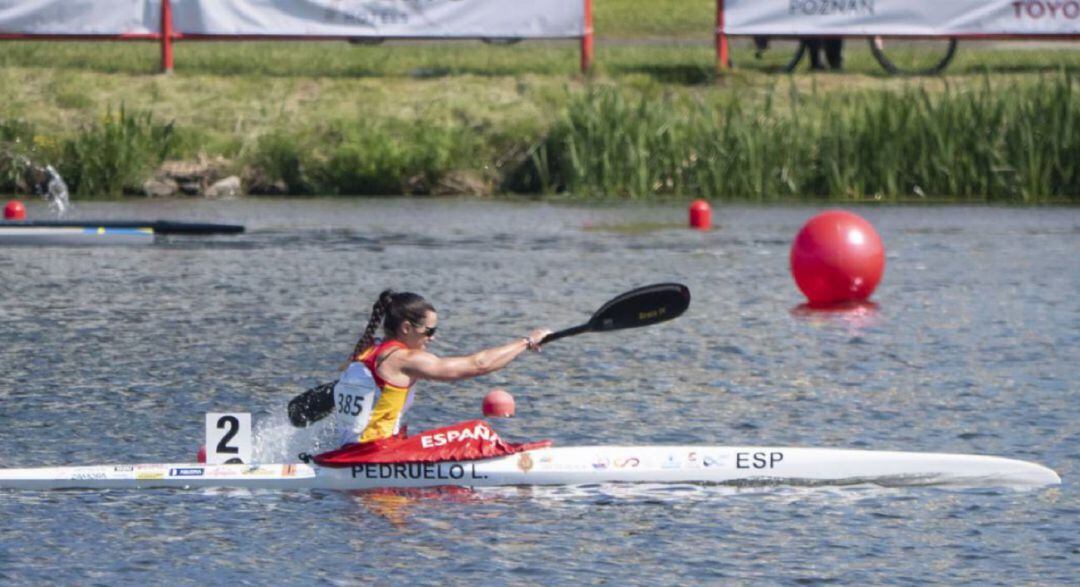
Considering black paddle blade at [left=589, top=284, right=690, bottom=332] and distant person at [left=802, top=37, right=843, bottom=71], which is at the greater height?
distant person at [left=802, top=37, right=843, bottom=71]

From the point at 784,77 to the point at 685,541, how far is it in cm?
2181

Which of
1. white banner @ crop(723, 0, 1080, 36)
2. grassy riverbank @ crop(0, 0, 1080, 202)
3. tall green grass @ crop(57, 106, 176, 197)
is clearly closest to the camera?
grassy riverbank @ crop(0, 0, 1080, 202)

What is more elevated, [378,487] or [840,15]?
[840,15]

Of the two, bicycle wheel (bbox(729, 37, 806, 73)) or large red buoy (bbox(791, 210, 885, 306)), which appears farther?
bicycle wheel (bbox(729, 37, 806, 73))

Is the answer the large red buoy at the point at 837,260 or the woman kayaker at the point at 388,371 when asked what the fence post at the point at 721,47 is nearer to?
the large red buoy at the point at 837,260

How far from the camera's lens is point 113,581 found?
32.7ft

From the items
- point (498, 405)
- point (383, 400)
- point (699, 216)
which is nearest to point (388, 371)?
point (383, 400)

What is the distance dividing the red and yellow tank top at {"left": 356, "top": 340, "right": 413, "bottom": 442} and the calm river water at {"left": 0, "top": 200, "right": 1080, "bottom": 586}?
0.37 m

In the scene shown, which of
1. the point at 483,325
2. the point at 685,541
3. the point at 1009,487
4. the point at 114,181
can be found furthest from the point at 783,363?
the point at 114,181

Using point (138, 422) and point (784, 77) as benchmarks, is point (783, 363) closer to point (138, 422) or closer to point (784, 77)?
point (138, 422)

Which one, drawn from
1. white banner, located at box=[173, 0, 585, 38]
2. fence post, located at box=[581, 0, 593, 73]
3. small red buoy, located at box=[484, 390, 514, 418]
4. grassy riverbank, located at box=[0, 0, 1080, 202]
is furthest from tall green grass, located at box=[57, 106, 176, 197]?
small red buoy, located at box=[484, 390, 514, 418]

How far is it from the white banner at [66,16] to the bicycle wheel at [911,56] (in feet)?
34.5

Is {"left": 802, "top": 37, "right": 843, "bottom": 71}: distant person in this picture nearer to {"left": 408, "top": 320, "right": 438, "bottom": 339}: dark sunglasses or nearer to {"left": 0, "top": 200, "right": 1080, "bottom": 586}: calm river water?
{"left": 0, "top": 200, "right": 1080, "bottom": 586}: calm river water

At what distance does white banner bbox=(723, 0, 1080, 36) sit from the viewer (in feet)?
102
